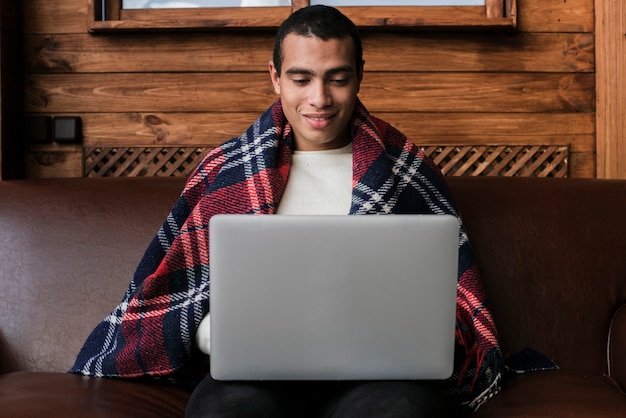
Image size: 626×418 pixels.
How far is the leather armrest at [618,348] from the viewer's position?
60.0 inches

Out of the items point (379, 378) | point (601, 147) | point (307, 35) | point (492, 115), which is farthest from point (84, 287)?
point (601, 147)

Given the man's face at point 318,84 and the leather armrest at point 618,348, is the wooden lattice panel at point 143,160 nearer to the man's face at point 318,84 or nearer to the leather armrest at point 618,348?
the man's face at point 318,84

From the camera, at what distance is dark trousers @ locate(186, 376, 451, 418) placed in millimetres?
1099

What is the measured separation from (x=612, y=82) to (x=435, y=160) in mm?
537

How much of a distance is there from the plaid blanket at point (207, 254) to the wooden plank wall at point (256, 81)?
0.74 m

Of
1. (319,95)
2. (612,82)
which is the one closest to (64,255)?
(319,95)

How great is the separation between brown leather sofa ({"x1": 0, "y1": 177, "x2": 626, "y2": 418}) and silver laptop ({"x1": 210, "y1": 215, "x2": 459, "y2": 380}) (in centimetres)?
62

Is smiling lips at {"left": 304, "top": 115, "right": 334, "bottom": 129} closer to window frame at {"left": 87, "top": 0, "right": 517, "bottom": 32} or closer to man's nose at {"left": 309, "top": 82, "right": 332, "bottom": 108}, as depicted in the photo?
man's nose at {"left": 309, "top": 82, "right": 332, "bottom": 108}

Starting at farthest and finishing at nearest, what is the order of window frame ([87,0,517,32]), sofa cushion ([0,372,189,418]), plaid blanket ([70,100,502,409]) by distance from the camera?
window frame ([87,0,517,32]), plaid blanket ([70,100,502,409]), sofa cushion ([0,372,189,418])

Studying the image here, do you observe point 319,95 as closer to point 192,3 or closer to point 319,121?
point 319,121

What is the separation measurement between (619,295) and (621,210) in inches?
7.1

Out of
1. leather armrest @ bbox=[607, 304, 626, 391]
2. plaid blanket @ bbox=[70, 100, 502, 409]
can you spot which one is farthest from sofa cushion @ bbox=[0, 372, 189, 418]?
leather armrest @ bbox=[607, 304, 626, 391]

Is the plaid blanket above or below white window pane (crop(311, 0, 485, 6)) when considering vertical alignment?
below

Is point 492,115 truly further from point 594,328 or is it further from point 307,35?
point 307,35
